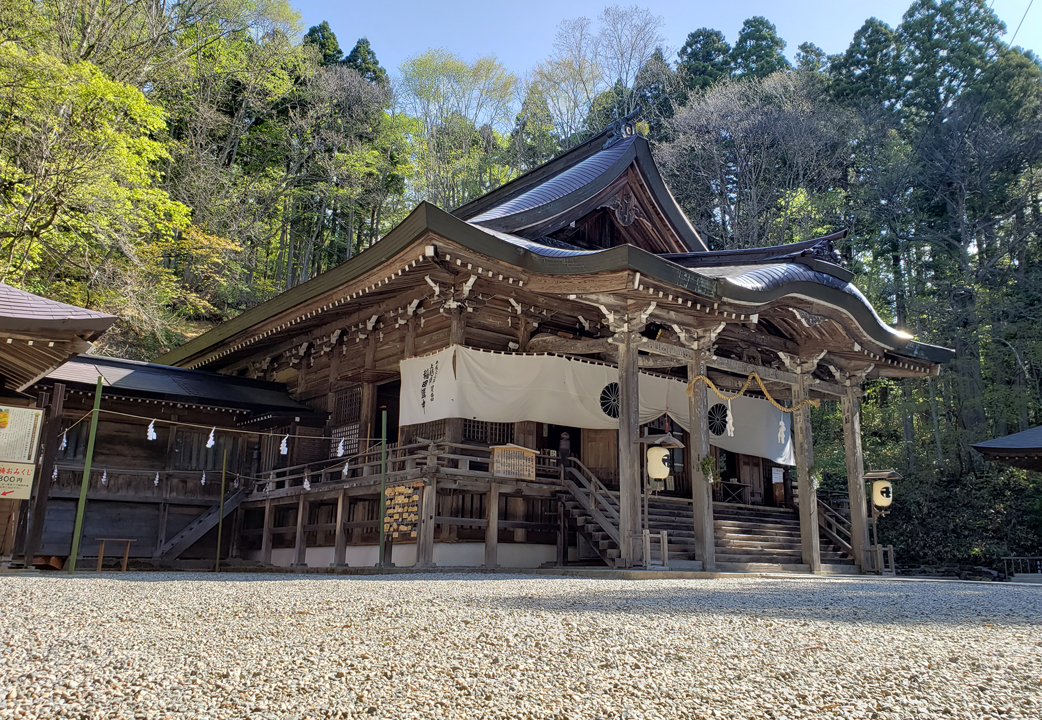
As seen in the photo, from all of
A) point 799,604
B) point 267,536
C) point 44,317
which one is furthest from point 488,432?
point 799,604

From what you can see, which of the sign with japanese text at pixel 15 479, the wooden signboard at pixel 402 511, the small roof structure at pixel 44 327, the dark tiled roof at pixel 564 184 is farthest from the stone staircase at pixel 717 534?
the sign with japanese text at pixel 15 479

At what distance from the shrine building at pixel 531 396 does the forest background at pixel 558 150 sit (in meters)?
4.01

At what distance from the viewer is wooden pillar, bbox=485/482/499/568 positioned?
10.2m

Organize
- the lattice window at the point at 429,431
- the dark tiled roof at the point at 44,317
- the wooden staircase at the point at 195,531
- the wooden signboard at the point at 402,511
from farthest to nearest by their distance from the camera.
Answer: the wooden staircase at the point at 195,531 < the lattice window at the point at 429,431 < the wooden signboard at the point at 402,511 < the dark tiled roof at the point at 44,317

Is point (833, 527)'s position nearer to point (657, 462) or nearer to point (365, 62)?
point (657, 462)

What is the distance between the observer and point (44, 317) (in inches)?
311

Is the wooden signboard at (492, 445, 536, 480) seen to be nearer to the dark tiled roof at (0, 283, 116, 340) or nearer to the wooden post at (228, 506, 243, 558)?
the dark tiled roof at (0, 283, 116, 340)

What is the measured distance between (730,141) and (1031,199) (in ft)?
33.4

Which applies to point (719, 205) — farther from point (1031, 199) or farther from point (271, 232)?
point (271, 232)

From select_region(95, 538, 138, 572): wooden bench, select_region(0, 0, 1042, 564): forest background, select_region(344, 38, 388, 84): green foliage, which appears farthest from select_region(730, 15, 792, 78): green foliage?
select_region(95, 538, 138, 572): wooden bench

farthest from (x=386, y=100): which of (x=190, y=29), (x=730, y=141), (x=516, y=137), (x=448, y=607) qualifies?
(x=448, y=607)

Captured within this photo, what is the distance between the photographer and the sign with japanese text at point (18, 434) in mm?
7965

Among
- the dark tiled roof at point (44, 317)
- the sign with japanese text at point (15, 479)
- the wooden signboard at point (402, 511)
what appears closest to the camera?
the dark tiled roof at point (44, 317)

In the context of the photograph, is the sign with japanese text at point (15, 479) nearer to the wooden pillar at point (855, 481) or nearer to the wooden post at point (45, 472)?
the wooden post at point (45, 472)
